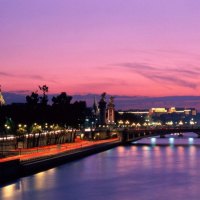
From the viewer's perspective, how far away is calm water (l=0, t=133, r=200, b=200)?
37.7 meters

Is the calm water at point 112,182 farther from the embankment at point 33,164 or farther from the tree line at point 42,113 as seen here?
the tree line at point 42,113

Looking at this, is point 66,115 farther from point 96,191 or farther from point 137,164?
point 96,191

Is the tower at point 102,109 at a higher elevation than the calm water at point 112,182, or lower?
higher

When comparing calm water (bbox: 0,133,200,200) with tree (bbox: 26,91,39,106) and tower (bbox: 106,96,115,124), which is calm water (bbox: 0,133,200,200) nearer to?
tree (bbox: 26,91,39,106)

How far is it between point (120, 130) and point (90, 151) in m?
37.4

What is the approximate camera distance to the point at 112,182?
148ft

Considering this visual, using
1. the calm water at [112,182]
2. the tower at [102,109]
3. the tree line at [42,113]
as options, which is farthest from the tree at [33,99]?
the tower at [102,109]

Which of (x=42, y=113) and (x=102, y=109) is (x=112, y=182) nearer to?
(x=42, y=113)

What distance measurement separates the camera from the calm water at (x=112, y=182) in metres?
37.7

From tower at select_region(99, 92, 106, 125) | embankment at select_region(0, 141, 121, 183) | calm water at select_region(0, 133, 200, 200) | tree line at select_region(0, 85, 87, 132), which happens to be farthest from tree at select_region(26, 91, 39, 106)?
tower at select_region(99, 92, 106, 125)

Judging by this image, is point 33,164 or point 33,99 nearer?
point 33,164

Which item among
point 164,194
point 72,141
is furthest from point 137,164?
point 72,141

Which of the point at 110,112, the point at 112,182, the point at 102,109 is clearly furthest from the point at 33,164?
the point at 110,112

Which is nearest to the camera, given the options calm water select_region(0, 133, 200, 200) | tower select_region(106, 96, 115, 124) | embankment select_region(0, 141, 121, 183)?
calm water select_region(0, 133, 200, 200)
